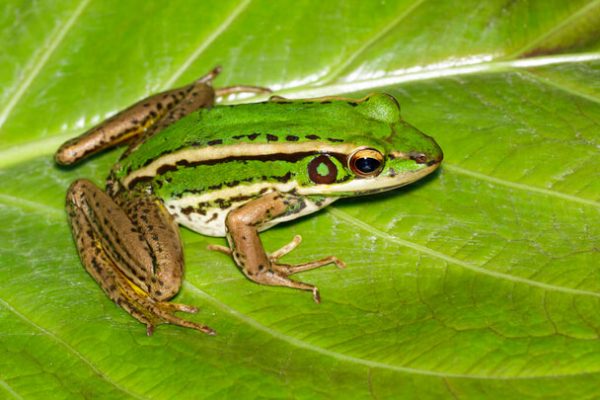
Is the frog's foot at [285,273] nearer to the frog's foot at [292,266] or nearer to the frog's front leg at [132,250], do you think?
the frog's foot at [292,266]

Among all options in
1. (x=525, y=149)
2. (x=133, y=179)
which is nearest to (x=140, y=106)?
(x=133, y=179)

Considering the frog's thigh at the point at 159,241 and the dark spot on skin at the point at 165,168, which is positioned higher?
the dark spot on skin at the point at 165,168

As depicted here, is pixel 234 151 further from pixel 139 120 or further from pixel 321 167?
pixel 139 120

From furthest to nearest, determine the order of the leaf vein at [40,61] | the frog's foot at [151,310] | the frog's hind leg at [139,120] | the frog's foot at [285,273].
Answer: the leaf vein at [40,61]
the frog's hind leg at [139,120]
the frog's foot at [285,273]
the frog's foot at [151,310]

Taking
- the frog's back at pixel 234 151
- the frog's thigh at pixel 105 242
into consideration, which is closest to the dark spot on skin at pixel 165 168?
the frog's back at pixel 234 151

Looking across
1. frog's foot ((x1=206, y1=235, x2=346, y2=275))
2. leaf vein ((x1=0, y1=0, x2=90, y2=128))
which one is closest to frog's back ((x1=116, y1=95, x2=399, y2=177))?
frog's foot ((x1=206, y1=235, x2=346, y2=275))

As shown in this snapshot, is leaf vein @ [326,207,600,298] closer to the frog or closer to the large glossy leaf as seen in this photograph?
the large glossy leaf

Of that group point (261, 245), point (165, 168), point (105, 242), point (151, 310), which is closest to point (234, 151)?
point (165, 168)

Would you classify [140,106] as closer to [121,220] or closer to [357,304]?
[121,220]
